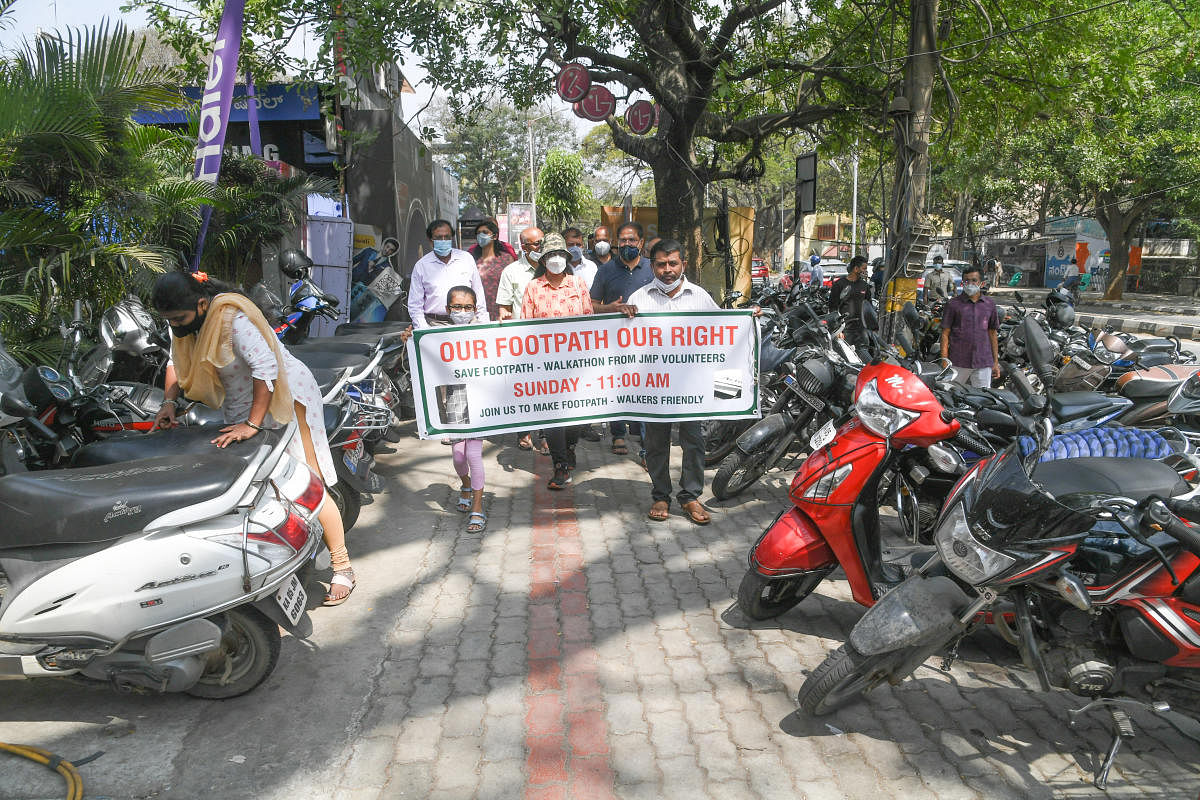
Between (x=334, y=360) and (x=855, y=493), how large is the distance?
12.4ft

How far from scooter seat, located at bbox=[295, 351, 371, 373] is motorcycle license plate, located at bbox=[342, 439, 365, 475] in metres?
0.68

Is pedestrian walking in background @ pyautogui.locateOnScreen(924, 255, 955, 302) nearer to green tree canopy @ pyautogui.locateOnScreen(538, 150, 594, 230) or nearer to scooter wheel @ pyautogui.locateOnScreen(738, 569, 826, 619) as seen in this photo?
scooter wheel @ pyautogui.locateOnScreen(738, 569, 826, 619)

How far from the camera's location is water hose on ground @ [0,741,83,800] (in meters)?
2.88

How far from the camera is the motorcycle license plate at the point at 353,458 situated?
502 centimetres

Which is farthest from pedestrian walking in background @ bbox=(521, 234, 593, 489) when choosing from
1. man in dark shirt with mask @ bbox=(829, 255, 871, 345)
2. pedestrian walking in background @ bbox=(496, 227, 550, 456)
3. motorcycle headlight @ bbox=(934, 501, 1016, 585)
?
man in dark shirt with mask @ bbox=(829, 255, 871, 345)

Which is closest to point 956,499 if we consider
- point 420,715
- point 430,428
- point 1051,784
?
point 1051,784

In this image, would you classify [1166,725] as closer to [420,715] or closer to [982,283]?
[420,715]

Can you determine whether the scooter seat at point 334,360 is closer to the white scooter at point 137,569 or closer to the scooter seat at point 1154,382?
the white scooter at point 137,569

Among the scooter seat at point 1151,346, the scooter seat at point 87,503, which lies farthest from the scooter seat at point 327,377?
the scooter seat at point 1151,346

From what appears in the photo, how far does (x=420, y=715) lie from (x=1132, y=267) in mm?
34067

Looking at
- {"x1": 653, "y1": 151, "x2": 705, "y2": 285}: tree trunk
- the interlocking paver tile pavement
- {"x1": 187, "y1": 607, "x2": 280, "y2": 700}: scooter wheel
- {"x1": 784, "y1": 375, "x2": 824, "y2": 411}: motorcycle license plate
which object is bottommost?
the interlocking paver tile pavement

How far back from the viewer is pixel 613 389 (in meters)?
5.53

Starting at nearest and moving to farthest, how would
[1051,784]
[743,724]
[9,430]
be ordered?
[1051,784] < [743,724] < [9,430]

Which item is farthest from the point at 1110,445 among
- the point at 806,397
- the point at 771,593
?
the point at 806,397
